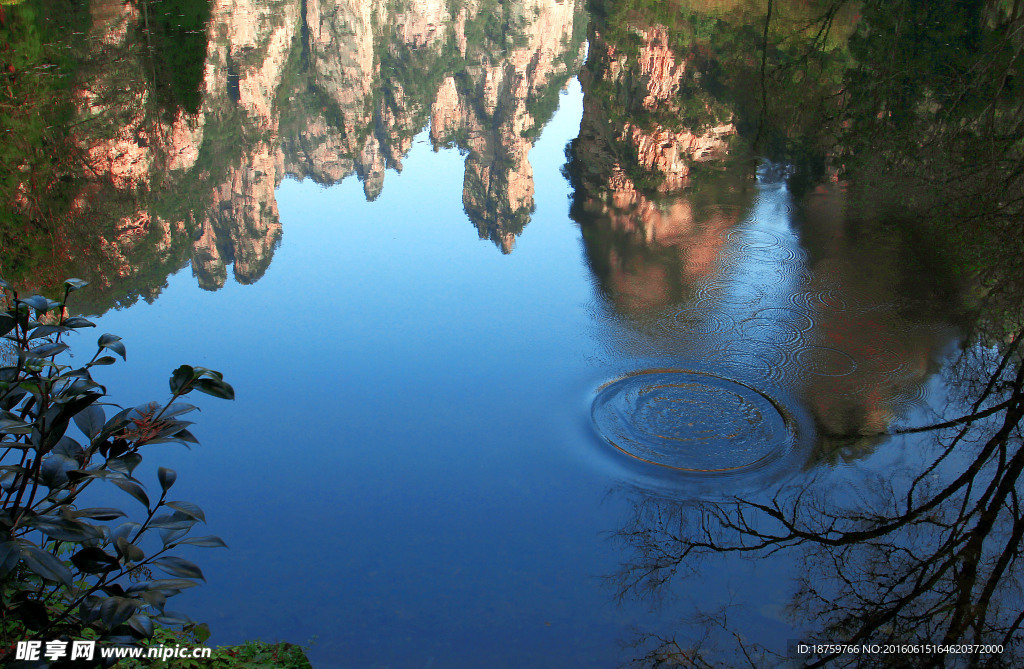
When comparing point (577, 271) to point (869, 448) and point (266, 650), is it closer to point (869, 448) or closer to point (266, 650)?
point (869, 448)

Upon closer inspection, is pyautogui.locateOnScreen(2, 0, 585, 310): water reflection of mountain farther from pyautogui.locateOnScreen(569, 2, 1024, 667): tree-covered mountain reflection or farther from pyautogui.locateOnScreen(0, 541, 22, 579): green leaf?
pyautogui.locateOnScreen(0, 541, 22, 579): green leaf

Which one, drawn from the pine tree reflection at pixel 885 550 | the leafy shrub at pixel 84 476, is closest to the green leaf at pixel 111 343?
the leafy shrub at pixel 84 476

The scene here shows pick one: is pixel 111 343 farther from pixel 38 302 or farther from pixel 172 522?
pixel 172 522

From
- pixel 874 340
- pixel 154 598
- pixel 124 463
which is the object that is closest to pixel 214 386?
pixel 124 463

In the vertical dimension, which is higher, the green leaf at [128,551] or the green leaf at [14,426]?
the green leaf at [14,426]

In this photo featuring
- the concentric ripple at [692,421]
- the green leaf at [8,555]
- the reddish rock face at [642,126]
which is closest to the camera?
the green leaf at [8,555]

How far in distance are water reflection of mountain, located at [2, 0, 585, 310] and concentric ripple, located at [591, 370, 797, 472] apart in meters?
3.56

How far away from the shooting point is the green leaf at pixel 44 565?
6.24 ft

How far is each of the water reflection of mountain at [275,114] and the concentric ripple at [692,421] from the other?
3.56 m

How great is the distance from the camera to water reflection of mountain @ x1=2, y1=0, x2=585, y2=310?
29.4ft

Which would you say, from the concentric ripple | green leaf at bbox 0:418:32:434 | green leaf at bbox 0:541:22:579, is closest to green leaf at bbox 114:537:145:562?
green leaf at bbox 0:541:22:579

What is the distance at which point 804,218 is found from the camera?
8.79m

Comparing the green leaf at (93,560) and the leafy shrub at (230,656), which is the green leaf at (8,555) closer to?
the green leaf at (93,560)

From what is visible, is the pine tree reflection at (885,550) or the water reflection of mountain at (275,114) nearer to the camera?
the pine tree reflection at (885,550)
